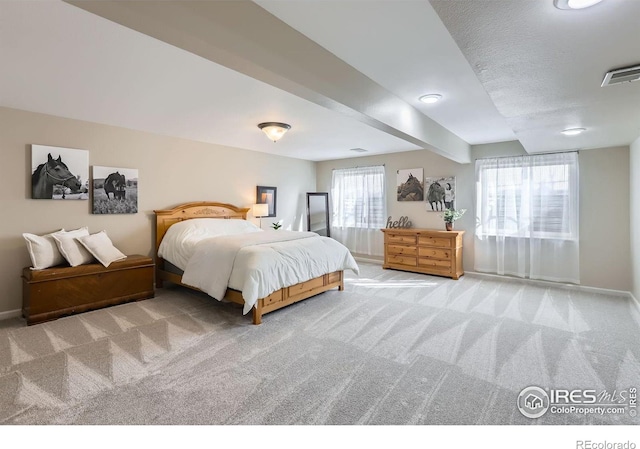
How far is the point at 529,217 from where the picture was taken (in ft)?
16.0

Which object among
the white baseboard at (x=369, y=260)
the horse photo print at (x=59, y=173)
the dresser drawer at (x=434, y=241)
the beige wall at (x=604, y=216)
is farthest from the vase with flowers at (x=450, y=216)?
the horse photo print at (x=59, y=173)

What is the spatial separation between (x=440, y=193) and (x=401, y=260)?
4.78ft

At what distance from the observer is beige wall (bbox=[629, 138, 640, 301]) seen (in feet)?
12.3

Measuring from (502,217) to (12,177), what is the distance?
673 centimetres

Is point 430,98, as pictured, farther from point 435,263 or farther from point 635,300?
point 635,300

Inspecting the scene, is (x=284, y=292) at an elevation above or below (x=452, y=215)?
below

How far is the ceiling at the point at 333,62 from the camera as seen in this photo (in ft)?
4.58

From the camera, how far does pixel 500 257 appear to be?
5191 millimetres

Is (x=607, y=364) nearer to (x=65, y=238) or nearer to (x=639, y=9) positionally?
(x=639, y=9)

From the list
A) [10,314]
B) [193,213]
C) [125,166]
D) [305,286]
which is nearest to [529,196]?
[305,286]

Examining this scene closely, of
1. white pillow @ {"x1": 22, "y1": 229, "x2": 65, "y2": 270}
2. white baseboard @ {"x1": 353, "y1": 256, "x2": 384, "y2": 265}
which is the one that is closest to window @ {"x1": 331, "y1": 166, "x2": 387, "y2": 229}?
white baseboard @ {"x1": 353, "y1": 256, "x2": 384, "y2": 265}

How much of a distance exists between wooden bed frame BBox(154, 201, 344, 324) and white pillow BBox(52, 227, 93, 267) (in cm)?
105

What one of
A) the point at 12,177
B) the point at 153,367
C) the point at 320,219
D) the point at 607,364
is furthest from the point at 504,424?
the point at 320,219

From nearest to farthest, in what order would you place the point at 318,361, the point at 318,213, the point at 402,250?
the point at 318,361
the point at 402,250
the point at 318,213
